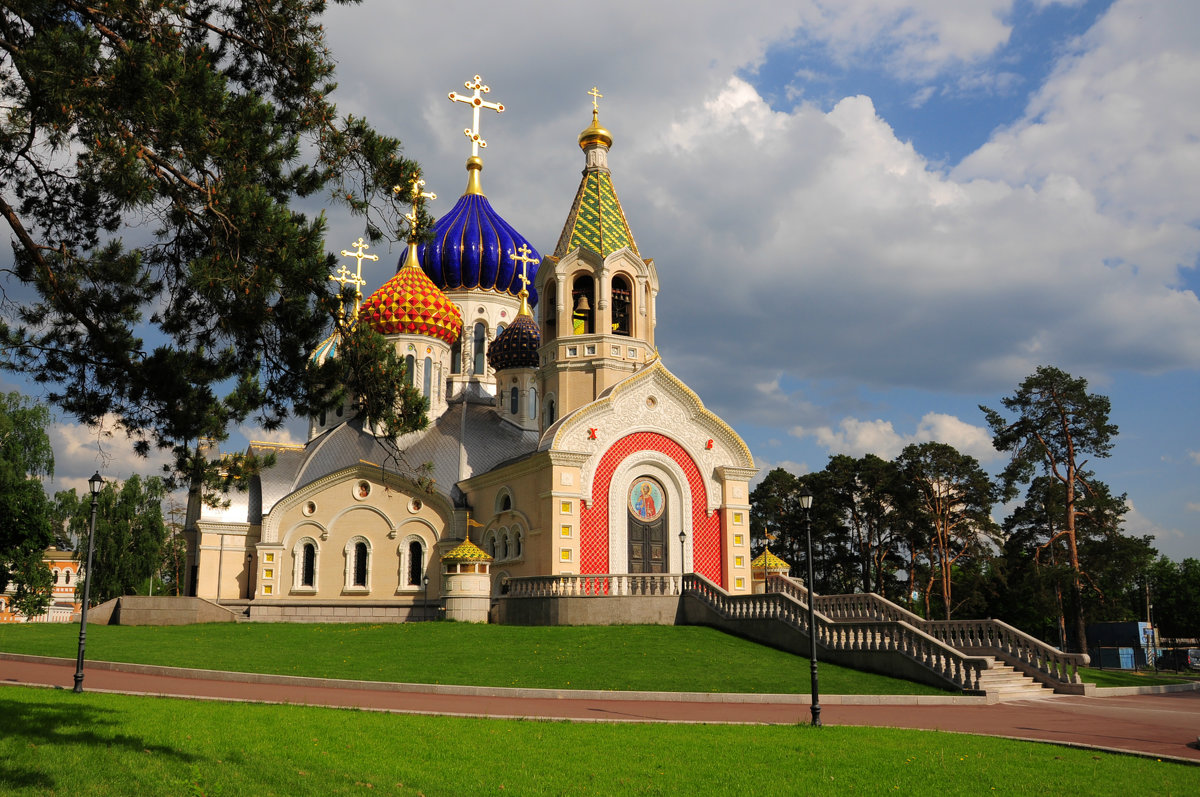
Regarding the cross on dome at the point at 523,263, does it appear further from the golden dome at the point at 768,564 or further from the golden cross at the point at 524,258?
the golden dome at the point at 768,564

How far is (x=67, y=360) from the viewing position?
10477 millimetres

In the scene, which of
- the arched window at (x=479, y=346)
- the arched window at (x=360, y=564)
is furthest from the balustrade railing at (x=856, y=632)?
the arched window at (x=479, y=346)

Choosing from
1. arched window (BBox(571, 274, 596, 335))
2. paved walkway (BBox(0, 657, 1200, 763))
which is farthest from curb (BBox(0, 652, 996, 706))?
arched window (BBox(571, 274, 596, 335))

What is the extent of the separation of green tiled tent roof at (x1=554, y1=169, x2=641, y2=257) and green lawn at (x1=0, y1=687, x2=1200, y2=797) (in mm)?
22909

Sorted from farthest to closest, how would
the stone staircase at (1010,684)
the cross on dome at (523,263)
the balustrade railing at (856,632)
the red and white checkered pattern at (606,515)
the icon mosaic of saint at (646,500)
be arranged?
the cross on dome at (523,263)
the icon mosaic of saint at (646,500)
the red and white checkered pattern at (606,515)
the stone staircase at (1010,684)
the balustrade railing at (856,632)

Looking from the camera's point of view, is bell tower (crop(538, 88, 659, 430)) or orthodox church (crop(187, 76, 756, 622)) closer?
orthodox church (crop(187, 76, 756, 622))

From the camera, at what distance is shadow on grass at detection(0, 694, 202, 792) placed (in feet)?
28.8

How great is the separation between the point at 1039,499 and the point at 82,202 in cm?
3692

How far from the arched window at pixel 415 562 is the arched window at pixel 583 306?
944 centimetres

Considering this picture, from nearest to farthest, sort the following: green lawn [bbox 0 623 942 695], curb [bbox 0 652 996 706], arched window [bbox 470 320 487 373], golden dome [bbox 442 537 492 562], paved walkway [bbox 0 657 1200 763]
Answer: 1. paved walkway [bbox 0 657 1200 763]
2. curb [bbox 0 652 996 706]
3. green lawn [bbox 0 623 942 695]
4. golden dome [bbox 442 537 492 562]
5. arched window [bbox 470 320 487 373]

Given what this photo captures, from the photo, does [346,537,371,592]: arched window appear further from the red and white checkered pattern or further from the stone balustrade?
the stone balustrade

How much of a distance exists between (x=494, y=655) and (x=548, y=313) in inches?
629

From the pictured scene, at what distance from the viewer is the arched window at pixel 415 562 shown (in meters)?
33.4

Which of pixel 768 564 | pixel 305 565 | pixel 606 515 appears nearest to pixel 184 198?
pixel 606 515
